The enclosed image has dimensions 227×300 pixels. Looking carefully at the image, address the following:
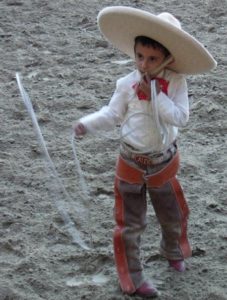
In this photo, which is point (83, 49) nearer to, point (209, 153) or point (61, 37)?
point (61, 37)

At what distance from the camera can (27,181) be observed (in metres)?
4.00

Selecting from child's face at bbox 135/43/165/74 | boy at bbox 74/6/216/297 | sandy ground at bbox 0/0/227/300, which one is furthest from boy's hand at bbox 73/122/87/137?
sandy ground at bbox 0/0/227/300

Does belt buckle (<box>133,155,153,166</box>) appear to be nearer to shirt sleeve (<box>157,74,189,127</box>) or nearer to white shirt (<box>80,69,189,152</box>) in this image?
white shirt (<box>80,69,189,152</box>)

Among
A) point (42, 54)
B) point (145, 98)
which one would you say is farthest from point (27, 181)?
point (42, 54)

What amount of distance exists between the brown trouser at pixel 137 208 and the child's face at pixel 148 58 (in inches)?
15.1

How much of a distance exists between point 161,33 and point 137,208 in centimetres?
69

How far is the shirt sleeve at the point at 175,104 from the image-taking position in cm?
272

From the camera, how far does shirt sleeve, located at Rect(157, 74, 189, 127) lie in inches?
107

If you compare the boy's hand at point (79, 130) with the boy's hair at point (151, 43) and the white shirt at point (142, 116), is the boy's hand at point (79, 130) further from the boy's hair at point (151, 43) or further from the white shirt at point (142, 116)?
the boy's hair at point (151, 43)

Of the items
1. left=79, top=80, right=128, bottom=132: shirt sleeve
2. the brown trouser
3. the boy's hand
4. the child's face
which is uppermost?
the child's face

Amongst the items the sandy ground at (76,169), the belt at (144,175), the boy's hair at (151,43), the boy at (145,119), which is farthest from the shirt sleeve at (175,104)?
the sandy ground at (76,169)

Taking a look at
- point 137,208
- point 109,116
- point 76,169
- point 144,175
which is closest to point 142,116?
point 109,116

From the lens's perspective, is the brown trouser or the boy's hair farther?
the brown trouser

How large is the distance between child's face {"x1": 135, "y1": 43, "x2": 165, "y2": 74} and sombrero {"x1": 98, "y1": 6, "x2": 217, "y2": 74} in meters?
0.04
